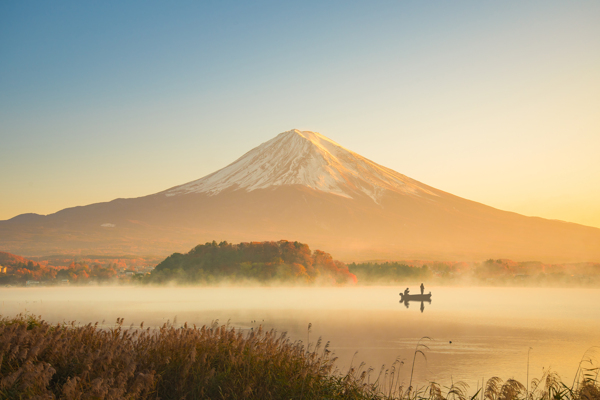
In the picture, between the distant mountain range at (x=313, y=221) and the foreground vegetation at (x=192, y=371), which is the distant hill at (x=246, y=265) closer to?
the distant mountain range at (x=313, y=221)

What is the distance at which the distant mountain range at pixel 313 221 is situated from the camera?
138238mm

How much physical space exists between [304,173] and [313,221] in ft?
87.0

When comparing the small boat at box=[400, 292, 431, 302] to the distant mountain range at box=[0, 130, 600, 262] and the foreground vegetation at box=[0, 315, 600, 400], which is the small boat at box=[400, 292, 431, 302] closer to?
the foreground vegetation at box=[0, 315, 600, 400]

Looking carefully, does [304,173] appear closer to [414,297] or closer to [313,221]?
[313,221]

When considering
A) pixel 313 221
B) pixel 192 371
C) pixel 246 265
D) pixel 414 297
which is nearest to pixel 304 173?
pixel 313 221

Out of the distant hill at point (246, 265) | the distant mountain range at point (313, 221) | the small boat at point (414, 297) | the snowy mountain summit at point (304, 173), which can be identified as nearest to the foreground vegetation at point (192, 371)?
the small boat at point (414, 297)

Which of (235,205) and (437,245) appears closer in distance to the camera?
(437,245)

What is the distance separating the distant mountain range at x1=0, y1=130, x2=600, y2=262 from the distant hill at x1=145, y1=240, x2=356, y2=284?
→ 51.3m

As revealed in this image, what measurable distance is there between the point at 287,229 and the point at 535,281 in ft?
196

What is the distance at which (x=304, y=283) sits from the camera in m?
73.6

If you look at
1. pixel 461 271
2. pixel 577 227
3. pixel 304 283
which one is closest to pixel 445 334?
pixel 304 283

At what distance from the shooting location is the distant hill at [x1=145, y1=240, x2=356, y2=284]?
240 feet

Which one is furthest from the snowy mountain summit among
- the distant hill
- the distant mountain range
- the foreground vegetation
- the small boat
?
the foreground vegetation

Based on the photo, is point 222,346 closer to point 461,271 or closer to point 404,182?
point 461,271
